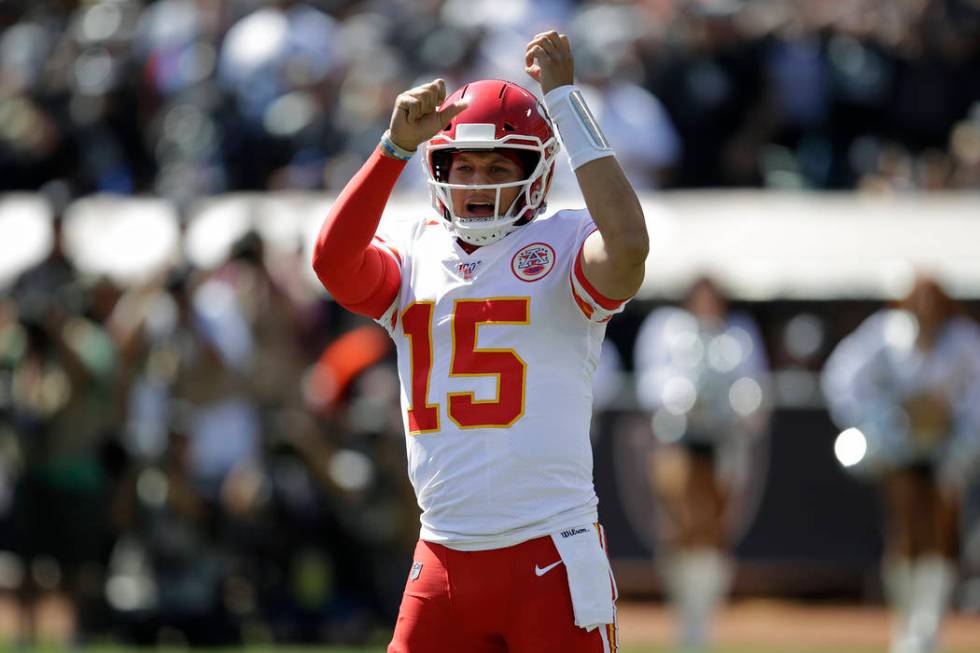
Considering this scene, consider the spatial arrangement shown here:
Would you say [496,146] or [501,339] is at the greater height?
[496,146]

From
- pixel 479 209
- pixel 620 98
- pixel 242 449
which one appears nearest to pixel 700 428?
pixel 242 449

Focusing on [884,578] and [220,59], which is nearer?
[884,578]

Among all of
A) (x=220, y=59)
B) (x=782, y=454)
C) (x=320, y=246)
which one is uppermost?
(x=220, y=59)

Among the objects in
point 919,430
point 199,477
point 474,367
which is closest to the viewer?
point 474,367

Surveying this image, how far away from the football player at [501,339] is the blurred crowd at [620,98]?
25.3ft

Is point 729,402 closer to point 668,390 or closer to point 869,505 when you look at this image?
point 668,390

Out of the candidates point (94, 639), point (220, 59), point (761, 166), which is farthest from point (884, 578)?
point (220, 59)

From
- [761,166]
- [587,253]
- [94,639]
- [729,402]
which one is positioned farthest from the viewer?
[761,166]

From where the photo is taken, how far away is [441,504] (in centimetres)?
414

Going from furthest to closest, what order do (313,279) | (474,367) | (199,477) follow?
1. (313,279)
2. (199,477)
3. (474,367)

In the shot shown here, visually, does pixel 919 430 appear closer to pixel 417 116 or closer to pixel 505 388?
pixel 505 388

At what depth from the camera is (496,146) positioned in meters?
4.19

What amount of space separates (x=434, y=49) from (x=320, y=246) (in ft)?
30.5

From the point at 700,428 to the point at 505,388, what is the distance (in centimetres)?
599
